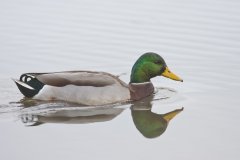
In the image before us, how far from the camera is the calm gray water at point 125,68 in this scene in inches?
305

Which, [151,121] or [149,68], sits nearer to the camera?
[151,121]

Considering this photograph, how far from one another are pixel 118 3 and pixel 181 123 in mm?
7228

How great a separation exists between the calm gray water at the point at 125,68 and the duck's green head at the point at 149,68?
11.1 inches

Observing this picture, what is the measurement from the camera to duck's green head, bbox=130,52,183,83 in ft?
33.2

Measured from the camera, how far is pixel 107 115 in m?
9.12

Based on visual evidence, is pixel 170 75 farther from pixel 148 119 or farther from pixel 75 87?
pixel 75 87

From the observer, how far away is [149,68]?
10180 millimetres

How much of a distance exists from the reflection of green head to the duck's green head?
2.66ft

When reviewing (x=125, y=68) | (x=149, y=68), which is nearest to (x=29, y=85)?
(x=149, y=68)

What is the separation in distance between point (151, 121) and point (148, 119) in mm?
88

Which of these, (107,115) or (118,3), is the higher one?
(118,3)

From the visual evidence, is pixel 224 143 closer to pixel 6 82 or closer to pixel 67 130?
pixel 67 130

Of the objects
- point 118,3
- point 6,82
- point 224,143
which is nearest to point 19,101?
point 6,82

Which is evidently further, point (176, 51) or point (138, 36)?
point (138, 36)
